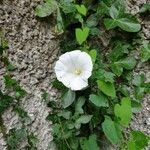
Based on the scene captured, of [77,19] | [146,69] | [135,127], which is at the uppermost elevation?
[77,19]

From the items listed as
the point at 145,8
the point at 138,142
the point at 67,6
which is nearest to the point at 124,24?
the point at 145,8

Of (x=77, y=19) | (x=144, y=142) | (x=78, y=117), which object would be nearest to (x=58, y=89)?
(x=78, y=117)

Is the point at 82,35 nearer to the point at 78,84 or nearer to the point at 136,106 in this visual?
the point at 78,84

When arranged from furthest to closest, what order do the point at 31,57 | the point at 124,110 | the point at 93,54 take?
the point at 31,57
the point at 93,54
the point at 124,110

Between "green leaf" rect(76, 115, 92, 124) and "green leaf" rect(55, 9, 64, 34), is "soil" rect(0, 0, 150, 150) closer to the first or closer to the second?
"green leaf" rect(55, 9, 64, 34)

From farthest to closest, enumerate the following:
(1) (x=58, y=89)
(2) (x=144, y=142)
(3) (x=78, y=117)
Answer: (1) (x=58, y=89) < (3) (x=78, y=117) < (2) (x=144, y=142)

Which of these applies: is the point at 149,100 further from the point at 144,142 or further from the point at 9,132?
the point at 9,132
